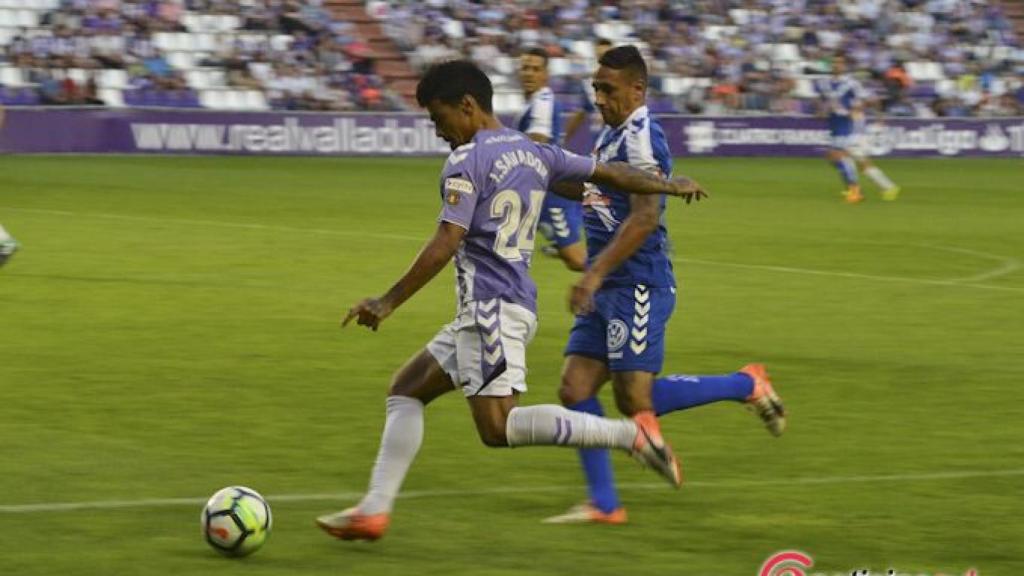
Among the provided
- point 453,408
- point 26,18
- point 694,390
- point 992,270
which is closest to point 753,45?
point 26,18

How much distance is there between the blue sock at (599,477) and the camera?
7734mm

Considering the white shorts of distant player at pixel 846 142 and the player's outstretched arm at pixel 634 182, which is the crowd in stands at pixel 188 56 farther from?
the player's outstretched arm at pixel 634 182

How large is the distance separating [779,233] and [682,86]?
2217 cm

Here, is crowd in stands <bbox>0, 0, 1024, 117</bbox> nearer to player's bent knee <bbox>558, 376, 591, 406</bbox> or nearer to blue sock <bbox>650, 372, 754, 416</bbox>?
blue sock <bbox>650, 372, 754, 416</bbox>

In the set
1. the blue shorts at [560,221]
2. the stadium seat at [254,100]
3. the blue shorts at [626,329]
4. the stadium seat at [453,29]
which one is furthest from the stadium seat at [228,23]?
Answer: the blue shorts at [626,329]

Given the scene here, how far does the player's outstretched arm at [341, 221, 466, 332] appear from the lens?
22.4 feet

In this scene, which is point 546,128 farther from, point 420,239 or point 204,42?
point 204,42

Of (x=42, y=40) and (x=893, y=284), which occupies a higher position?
(x=893, y=284)

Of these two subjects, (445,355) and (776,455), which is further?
(776,455)

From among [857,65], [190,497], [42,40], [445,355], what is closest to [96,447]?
[190,497]

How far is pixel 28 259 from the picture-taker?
18438 millimetres

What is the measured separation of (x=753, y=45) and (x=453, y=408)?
37.8 metres

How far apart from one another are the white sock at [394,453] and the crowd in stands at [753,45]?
3486 centimetres

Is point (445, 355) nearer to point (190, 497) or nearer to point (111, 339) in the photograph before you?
point (190, 497)
